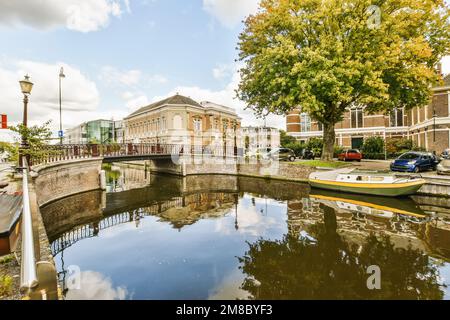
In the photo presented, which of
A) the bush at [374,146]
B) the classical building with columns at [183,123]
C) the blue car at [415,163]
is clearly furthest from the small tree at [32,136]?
the bush at [374,146]

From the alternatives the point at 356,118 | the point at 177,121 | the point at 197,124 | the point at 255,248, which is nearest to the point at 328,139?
the point at 255,248

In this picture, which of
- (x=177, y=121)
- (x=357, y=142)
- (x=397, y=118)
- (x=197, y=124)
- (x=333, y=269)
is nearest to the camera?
(x=333, y=269)

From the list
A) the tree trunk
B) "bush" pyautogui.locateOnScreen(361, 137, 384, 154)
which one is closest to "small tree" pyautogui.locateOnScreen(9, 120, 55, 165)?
the tree trunk

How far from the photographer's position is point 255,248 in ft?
27.0

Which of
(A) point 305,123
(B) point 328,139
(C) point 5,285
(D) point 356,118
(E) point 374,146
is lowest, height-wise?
(C) point 5,285

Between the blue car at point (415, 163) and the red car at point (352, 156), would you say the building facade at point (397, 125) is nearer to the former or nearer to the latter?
the red car at point (352, 156)

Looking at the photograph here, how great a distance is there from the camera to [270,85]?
56.7ft

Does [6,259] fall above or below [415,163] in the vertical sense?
below

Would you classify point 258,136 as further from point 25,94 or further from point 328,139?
point 25,94

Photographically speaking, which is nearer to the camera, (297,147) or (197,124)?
(297,147)

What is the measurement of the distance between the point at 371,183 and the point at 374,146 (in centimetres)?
1995

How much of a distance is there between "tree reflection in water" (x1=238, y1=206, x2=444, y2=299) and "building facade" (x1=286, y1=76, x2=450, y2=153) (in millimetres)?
21956

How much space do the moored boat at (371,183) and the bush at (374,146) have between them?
726 inches
